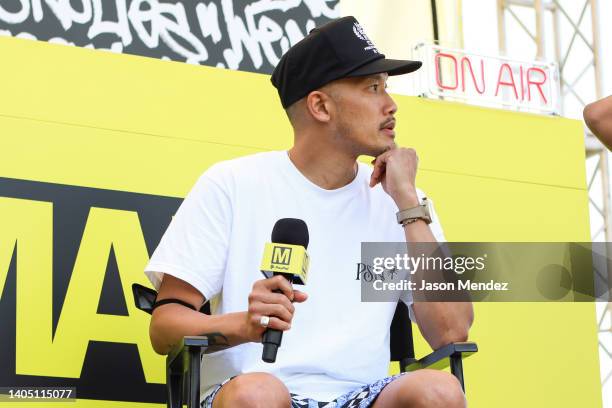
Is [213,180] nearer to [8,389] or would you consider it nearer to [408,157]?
[408,157]

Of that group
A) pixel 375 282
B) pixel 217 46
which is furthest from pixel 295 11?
pixel 375 282

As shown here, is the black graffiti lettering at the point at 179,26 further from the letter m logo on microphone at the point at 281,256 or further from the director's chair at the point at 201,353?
the letter m logo on microphone at the point at 281,256

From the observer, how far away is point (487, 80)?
3771mm

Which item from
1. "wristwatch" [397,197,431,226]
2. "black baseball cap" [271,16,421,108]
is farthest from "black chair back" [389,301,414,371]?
"black baseball cap" [271,16,421,108]

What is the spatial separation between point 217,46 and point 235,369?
6.31 feet

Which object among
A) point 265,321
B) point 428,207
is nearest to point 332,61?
point 428,207

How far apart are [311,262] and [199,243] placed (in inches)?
10.9

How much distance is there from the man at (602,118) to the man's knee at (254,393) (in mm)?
777

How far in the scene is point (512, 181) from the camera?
145 inches

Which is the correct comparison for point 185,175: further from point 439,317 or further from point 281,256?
point 281,256

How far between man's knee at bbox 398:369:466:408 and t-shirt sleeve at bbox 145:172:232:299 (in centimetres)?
54

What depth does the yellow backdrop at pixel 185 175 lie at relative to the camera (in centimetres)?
297

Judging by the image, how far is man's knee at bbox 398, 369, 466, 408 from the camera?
2055 mm

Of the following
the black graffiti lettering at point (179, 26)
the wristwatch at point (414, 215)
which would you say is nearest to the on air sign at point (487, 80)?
the black graffiti lettering at point (179, 26)
